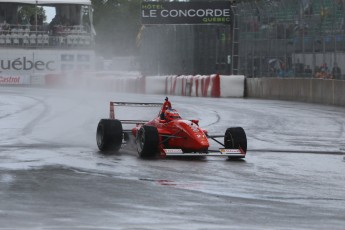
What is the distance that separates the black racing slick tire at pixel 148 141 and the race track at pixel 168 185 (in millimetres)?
209

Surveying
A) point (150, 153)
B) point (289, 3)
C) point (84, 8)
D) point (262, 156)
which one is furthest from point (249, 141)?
point (84, 8)

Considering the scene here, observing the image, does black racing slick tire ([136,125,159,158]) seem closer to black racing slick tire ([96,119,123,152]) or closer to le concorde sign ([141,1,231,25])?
black racing slick tire ([96,119,123,152])

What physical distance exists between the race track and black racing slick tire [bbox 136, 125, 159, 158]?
0.21 m

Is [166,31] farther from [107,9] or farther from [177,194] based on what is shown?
[107,9]

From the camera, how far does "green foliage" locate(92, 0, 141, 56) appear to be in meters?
121

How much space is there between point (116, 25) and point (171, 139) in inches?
4447

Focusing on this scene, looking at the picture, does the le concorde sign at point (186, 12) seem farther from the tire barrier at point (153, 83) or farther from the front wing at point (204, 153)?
the front wing at point (204, 153)

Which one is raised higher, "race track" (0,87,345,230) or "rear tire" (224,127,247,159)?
"rear tire" (224,127,247,159)

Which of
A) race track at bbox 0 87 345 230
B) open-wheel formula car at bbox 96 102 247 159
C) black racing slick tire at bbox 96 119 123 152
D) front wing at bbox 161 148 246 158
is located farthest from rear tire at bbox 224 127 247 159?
black racing slick tire at bbox 96 119 123 152

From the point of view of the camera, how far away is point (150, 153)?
13.8 metres

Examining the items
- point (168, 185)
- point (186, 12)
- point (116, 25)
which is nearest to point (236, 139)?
point (168, 185)

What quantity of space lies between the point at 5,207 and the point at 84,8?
68611 mm

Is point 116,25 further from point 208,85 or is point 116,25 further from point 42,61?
point 208,85

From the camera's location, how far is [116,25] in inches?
4966
